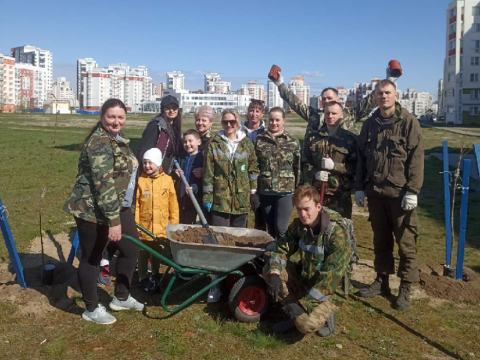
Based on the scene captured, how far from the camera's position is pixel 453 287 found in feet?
14.8

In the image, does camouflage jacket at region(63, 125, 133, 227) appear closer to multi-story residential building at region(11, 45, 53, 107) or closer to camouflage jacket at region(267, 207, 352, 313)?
camouflage jacket at region(267, 207, 352, 313)

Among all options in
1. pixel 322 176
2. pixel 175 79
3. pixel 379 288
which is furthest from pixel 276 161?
pixel 175 79

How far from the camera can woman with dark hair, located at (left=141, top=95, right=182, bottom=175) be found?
192 inches

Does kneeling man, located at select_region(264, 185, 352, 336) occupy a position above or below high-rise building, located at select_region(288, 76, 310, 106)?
below

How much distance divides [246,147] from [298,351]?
1.83m

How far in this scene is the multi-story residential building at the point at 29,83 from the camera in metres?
113

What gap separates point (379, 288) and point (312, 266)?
123 cm

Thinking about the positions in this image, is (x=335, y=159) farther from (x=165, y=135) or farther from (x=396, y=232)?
(x=165, y=135)

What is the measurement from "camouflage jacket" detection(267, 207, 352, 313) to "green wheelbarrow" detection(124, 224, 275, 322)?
0.25 m

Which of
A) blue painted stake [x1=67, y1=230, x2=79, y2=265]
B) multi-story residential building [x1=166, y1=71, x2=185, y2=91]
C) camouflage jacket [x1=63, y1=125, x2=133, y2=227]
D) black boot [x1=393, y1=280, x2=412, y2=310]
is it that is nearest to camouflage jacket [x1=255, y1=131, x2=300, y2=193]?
black boot [x1=393, y1=280, x2=412, y2=310]

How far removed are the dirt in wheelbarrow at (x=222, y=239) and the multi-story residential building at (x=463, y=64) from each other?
210ft

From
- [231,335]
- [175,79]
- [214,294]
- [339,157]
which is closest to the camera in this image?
[231,335]

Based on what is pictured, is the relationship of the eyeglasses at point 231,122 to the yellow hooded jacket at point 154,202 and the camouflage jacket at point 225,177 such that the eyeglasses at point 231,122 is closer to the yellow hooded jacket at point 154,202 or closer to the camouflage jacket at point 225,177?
the camouflage jacket at point 225,177

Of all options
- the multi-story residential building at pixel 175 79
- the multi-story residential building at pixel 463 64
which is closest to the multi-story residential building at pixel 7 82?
the multi-story residential building at pixel 463 64
